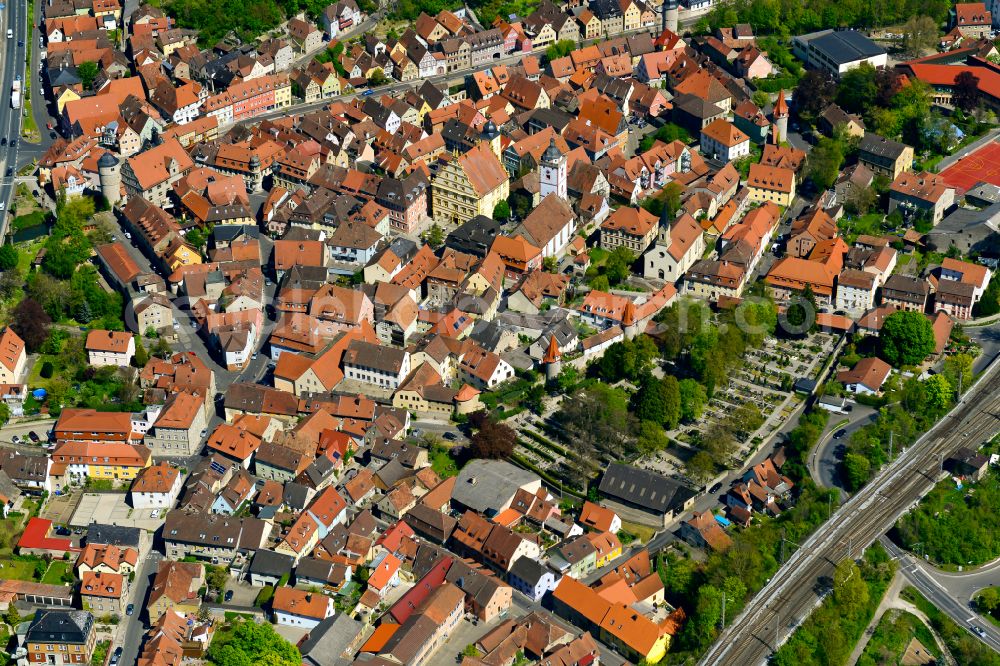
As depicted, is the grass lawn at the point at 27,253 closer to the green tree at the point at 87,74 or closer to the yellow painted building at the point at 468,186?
the green tree at the point at 87,74

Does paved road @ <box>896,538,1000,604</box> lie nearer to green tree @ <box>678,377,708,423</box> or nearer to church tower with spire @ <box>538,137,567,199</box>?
green tree @ <box>678,377,708,423</box>

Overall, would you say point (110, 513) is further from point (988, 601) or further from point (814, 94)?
point (814, 94)

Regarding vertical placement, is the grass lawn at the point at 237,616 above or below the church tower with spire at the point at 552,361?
below

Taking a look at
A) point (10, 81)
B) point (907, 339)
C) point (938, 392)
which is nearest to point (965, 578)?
point (938, 392)

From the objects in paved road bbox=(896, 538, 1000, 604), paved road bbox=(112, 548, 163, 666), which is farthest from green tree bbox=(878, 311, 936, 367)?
paved road bbox=(112, 548, 163, 666)

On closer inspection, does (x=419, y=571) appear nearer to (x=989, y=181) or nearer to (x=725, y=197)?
(x=725, y=197)

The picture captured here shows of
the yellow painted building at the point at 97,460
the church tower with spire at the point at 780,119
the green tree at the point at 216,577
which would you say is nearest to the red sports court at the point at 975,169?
the church tower with spire at the point at 780,119

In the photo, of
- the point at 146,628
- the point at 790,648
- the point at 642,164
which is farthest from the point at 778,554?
the point at 642,164
